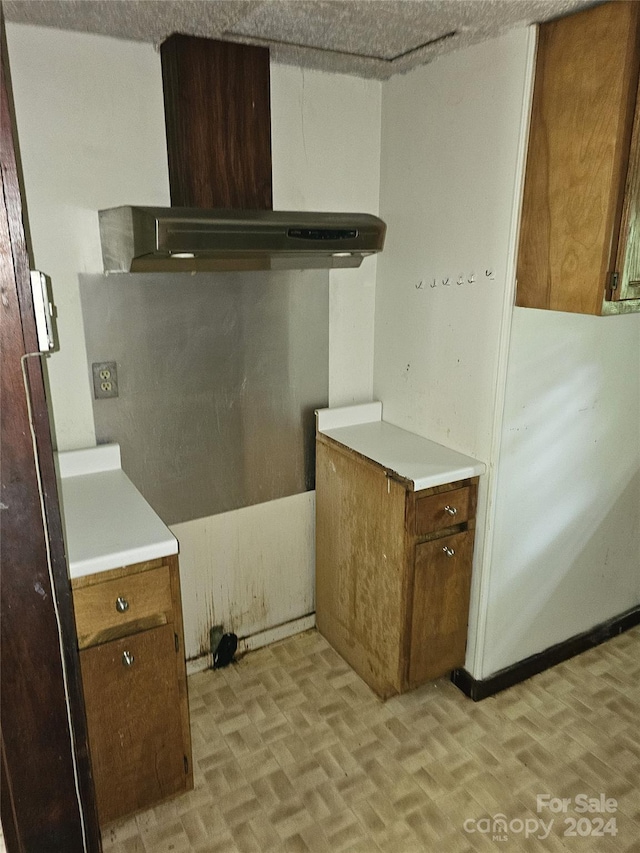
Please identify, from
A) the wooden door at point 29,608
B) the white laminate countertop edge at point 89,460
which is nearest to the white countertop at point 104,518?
A: the white laminate countertop edge at point 89,460

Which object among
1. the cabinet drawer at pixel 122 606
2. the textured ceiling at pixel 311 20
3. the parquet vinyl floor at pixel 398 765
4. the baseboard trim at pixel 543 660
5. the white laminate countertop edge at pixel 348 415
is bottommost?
the parquet vinyl floor at pixel 398 765

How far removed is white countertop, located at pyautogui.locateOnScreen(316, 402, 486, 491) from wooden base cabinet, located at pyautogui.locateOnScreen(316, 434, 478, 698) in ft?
0.12

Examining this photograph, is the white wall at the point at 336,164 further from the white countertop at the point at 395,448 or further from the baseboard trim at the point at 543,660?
the baseboard trim at the point at 543,660

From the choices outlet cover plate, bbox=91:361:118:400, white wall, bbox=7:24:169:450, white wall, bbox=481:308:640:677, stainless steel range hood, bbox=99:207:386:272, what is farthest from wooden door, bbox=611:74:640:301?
outlet cover plate, bbox=91:361:118:400

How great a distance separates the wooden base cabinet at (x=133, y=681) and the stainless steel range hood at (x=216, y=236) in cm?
80

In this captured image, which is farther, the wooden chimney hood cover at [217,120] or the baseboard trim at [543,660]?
the baseboard trim at [543,660]

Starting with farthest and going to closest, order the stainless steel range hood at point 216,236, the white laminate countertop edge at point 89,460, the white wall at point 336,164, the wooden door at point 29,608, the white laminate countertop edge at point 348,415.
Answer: the white laminate countertop edge at point 348,415, the white wall at point 336,164, the white laminate countertop edge at point 89,460, the stainless steel range hood at point 216,236, the wooden door at point 29,608

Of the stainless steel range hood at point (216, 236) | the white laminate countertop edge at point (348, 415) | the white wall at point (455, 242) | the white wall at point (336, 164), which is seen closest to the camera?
the stainless steel range hood at point (216, 236)

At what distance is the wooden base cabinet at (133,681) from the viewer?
151 centimetres

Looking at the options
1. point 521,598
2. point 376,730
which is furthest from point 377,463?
point 376,730

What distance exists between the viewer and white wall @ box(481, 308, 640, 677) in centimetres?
196

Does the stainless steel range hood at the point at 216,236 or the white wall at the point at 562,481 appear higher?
the stainless steel range hood at the point at 216,236

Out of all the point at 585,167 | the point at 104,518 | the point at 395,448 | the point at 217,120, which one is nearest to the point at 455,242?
the point at 585,167

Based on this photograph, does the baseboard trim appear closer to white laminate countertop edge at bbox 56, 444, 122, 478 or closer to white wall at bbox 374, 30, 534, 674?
white wall at bbox 374, 30, 534, 674
